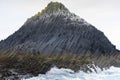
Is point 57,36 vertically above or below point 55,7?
below

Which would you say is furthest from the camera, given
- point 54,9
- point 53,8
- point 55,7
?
point 55,7

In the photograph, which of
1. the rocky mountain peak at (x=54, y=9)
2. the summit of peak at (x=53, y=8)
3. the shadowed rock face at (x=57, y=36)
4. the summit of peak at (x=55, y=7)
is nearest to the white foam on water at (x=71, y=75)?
the shadowed rock face at (x=57, y=36)

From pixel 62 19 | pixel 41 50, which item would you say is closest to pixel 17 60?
pixel 41 50

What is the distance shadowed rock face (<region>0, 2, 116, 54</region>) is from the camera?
103887mm

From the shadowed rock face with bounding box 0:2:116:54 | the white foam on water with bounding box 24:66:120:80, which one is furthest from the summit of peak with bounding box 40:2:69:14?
the white foam on water with bounding box 24:66:120:80

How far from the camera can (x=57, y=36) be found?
110 metres

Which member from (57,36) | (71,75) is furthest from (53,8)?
(71,75)

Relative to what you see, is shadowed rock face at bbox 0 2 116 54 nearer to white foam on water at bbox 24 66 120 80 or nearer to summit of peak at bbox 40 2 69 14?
summit of peak at bbox 40 2 69 14

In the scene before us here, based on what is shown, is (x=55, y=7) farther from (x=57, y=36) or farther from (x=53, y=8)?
(x=57, y=36)

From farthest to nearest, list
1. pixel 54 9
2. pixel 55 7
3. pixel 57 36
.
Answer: pixel 55 7 → pixel 54 9 → pixel 57 36

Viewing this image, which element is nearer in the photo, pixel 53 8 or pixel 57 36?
pixel 57 36

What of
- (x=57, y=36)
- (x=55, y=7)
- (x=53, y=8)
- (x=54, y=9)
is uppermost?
(x=55, y=7)

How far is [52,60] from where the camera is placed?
279ft

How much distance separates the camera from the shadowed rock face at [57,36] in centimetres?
10389
